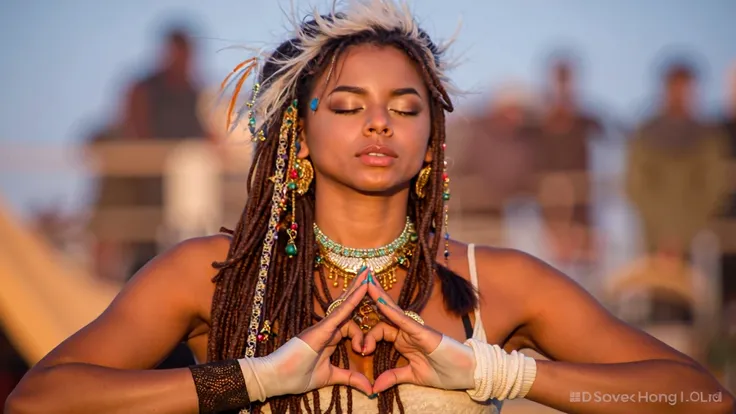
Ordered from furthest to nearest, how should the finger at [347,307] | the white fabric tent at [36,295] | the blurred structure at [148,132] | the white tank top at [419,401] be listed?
the blurred structure at [148,132] < the white fabric tent at [36,295] < the white tank top at [419,401] < the finger at [347,307]

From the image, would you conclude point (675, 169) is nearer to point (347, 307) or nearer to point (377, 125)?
point (377, 125)

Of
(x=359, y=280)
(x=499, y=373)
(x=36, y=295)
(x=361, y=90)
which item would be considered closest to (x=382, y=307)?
(x=359, y=280)

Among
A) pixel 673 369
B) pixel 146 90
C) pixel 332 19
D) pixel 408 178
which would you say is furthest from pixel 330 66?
pixel 146 90

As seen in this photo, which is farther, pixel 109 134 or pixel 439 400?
pixel 109 134

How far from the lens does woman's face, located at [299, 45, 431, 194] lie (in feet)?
11.3

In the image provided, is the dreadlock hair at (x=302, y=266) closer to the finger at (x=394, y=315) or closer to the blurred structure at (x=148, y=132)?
the finger at (x=394, y=315)

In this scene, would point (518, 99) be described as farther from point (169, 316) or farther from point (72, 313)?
point (169, 316)

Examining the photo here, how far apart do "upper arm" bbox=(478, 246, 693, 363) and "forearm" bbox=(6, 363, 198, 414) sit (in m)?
1.19

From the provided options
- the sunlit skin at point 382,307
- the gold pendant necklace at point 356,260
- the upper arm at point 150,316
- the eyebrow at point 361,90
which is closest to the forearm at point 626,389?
the sunlit skin at point 382,307

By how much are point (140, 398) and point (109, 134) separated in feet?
18.6

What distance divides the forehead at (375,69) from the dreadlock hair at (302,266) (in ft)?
0.09

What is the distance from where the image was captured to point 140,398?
3.06m

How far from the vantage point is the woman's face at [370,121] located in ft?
11.3

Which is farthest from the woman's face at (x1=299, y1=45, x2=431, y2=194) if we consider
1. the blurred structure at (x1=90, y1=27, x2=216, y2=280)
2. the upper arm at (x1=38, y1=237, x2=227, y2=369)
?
the blurred structure at (x1=90, y1=27, x2=216, y2=280)
